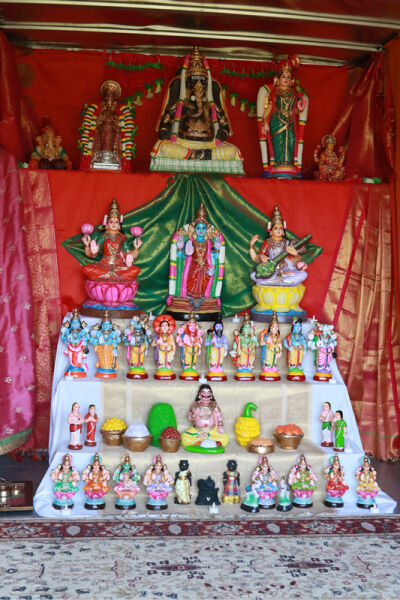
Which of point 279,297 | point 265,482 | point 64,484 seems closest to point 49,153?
point 279,297

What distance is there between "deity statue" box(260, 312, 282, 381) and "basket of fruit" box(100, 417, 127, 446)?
3.33 ft

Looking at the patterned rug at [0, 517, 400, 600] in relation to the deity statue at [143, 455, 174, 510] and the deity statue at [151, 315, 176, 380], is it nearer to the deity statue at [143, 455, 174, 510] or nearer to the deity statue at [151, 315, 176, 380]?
the deity statue at [143, 455, 174, 510]

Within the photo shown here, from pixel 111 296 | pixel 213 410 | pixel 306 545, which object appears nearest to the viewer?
pixel 306 545

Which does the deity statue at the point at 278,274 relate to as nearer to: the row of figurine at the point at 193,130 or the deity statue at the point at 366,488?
the row of figurine at the point at 193,130

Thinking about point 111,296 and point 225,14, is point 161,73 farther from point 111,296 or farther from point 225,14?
point 111,296

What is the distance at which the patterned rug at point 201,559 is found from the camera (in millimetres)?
3418

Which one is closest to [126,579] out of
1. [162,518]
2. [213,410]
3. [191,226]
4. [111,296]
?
[162,518]

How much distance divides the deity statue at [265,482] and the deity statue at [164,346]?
2.95 feet

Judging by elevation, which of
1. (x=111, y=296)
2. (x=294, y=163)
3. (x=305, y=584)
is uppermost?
(x=294, y=163)

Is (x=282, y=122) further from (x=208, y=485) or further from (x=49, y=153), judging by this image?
(x=208, y=485)

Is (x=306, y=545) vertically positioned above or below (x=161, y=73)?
below

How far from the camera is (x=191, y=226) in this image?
5551 millimetres

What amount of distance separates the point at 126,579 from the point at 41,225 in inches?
115

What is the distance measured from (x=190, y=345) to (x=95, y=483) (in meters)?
1.12
